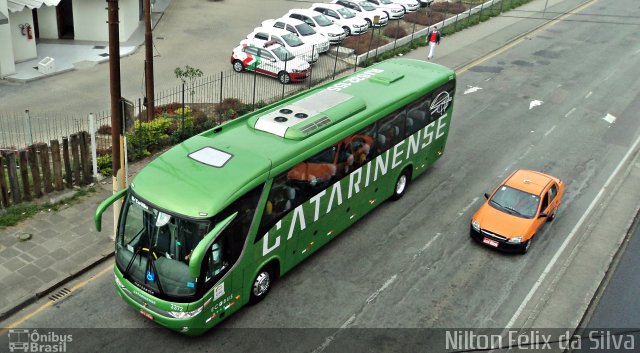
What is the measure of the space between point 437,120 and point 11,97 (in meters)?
16.9

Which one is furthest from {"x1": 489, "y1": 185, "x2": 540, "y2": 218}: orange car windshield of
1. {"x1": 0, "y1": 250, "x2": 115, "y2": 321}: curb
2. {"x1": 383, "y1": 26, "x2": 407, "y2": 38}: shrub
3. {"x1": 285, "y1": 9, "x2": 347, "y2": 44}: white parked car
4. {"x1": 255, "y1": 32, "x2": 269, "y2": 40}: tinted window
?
{"x1": 383, "y1": 26, "x2": 407, "y2": 38}: shrub

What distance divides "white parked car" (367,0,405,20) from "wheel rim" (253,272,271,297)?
89.7ft

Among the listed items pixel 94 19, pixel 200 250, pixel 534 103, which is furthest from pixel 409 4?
pixel 200 250

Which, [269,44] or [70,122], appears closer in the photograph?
[70,122]

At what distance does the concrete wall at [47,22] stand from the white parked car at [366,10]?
15958 mm

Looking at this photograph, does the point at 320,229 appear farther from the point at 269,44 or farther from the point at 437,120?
the point at 269,44

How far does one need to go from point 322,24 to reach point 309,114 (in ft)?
64.3

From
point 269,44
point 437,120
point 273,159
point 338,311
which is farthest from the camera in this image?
point 269,44

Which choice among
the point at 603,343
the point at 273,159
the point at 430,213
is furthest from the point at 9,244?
the point at 603,343

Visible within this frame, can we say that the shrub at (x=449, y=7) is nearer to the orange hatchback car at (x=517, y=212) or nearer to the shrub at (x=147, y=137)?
the orange hatchback car at (x=517, y=212)

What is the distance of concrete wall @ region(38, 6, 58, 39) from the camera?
3042 cm

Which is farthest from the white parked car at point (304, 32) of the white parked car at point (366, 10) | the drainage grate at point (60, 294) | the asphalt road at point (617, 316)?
the drainage grate at point (60, 294)

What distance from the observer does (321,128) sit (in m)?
13.4

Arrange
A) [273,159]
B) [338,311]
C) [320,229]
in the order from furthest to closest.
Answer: [320,229] → [338,311] → [273,159]
